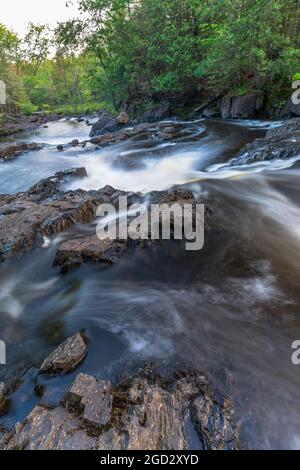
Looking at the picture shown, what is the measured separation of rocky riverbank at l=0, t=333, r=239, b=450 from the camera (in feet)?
6.74

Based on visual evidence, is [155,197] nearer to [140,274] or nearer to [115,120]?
[140,274]

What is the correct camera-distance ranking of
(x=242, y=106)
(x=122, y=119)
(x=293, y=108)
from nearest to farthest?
(x=293, y=108)
(x=242, y=106)
(x=122, y=119)

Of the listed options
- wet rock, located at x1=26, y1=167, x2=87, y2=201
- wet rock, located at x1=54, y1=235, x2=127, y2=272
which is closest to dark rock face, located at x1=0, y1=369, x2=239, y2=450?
wet rock, located at x1=54, y1=235, x2=127, y2=272

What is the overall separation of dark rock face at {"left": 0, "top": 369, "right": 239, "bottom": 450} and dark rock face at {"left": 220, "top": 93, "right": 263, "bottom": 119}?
1739cm

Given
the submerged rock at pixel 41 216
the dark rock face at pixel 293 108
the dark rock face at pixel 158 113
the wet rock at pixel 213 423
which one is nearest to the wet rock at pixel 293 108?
the dark rock face at pixel 293 108

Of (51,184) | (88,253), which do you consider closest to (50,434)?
(88,253)

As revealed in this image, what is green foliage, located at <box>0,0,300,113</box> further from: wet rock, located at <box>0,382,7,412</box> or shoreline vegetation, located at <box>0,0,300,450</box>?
wet rock, located at <box>0,382,7,412</box>

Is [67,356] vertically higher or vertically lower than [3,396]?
higher

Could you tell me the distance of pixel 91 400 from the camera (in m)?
2.31

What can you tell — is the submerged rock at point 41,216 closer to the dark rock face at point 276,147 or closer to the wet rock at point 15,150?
the dark rock face at point 276,147

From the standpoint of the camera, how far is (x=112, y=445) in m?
2.02

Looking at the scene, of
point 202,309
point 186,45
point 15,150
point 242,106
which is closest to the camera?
point 202,309

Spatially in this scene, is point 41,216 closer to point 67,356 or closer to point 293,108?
point 67,356

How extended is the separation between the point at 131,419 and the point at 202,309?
5.27 ft
